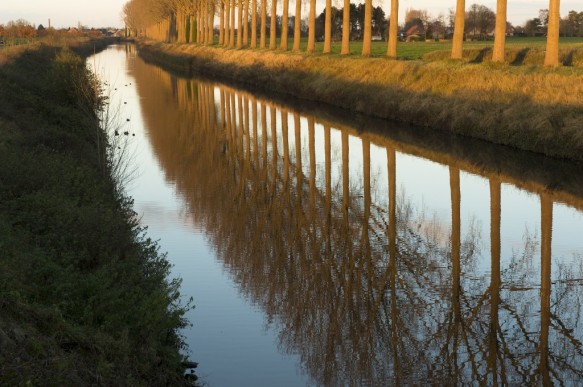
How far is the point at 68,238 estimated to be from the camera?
10.4 m

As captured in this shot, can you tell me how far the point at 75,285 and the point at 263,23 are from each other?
50298 millimetres

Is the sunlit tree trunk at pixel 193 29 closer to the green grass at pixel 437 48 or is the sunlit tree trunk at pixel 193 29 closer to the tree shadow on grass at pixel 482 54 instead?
the green grass at pixel 437 48

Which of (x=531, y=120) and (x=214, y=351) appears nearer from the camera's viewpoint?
(x=214, y=351)

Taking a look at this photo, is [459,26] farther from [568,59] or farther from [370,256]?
[370,256]

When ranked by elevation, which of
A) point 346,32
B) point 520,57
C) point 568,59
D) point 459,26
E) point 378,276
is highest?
point 346,32

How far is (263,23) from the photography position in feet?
188

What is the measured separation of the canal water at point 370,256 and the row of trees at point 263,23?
7.07 m

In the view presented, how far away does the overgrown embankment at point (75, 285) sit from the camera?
6.74 m

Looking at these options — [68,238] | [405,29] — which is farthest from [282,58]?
[405,29]

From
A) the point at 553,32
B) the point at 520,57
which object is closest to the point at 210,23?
the point at 520,57

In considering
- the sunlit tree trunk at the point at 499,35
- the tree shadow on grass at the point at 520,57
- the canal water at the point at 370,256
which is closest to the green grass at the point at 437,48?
the tree shadow on grass at the point at 520,57

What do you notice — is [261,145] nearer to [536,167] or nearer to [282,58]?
[536,167]

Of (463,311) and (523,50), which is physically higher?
(523,50)

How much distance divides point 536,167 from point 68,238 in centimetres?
1294
